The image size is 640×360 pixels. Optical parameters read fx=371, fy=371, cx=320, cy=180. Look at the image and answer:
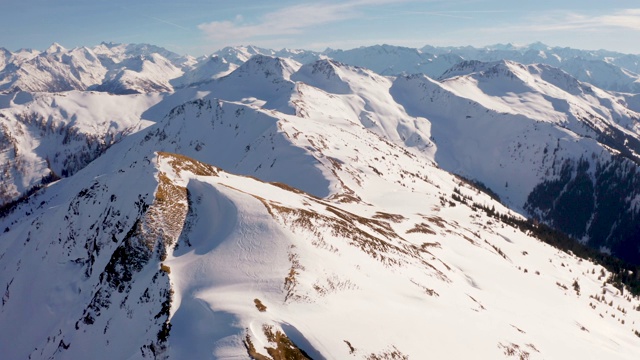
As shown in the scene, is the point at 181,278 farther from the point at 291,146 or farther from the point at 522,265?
the point at 291,146

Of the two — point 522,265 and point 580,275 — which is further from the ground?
point 522,265

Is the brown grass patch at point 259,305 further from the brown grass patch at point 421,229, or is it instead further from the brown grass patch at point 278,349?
the brown grass patch at point 421,229

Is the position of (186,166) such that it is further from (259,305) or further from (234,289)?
(259,305)

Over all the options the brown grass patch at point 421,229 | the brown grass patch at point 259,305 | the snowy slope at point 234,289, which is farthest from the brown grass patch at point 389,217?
the brown grass patch at point 259,305

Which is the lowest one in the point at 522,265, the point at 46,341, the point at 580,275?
the point at 580,275

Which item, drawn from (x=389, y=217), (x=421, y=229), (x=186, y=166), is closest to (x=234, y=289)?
(x=186, y=166)

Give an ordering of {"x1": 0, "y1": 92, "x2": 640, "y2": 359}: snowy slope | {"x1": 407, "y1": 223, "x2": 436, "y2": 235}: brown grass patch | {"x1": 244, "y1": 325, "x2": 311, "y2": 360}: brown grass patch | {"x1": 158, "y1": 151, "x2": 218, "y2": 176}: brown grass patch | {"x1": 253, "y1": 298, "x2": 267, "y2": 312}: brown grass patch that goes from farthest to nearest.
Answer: {"x1": 407, "y1": 223, "x2": 436, "y2": 235}: brown grass patch < {"x1": 158, "y1": 151, "x2": 218, "y2": 176}: brown grass patch < {"x1": 253, "y1": 298, "x2": 267, "y2": 312}: brown grass patch < {"x1": 0, "y1": 92, "x2": 640, "y2": 359}: snowy slope < {"x1": 244, "y1": 325, "x2": 311, "y2": 360}: brown grass patch

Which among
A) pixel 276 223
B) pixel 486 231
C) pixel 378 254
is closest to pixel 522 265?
pixel 486 231

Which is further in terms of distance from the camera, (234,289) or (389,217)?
(389,217)

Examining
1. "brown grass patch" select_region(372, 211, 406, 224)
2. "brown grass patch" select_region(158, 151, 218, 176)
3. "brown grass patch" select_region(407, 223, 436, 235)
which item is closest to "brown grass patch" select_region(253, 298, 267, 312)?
"brown grass patch" select_region(158, 151, 218, 176)

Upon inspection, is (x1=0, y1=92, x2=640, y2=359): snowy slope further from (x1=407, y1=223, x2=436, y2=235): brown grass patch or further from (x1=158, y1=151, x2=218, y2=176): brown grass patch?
(x1=407, y1=223, x2=436, y2=235): brown grass patch

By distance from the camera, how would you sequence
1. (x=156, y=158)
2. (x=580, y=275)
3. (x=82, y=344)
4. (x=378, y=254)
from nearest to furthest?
(x=82, y=344) < (x=378, y=254) < (x=156, y=158) < (x=580, y=275)
